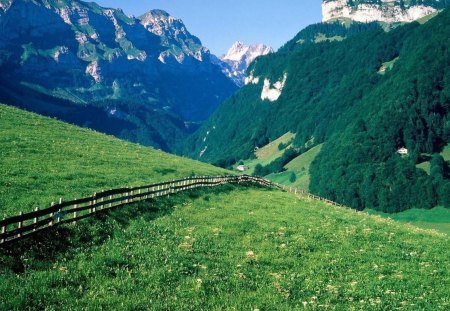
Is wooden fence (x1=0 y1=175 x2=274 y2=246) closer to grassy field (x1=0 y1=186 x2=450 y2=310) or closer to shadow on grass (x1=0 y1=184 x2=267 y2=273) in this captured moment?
shadow on grass (x1=0 y1=184 x2=267 y2=273)

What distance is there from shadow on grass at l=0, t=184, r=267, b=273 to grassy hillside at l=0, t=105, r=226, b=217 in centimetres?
474

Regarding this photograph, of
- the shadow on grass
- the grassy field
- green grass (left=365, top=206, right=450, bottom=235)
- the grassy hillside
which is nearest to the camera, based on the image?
the grassy field

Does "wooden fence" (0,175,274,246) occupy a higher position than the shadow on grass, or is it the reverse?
"wooden fence" (0,175,274,246)

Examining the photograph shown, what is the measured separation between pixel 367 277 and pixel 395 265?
373 cm

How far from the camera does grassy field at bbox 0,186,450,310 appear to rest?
49.7ft

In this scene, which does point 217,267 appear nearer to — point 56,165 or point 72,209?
point 72,209

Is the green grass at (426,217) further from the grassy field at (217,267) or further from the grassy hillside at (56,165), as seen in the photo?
the grassy field at (217,267)

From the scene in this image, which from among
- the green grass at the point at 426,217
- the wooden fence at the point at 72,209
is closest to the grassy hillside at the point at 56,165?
the wooden fence at the point at 72,209

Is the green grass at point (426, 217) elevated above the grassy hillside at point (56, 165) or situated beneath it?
situated beneath

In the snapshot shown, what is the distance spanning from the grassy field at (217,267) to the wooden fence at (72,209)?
687mm

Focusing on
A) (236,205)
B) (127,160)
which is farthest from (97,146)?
(236,205)

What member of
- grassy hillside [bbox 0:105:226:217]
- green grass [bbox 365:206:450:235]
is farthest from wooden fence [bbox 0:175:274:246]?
green grass [bbox 365:206:450:235]

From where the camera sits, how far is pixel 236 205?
42.6 m

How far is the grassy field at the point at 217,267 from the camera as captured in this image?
15.1 metres
